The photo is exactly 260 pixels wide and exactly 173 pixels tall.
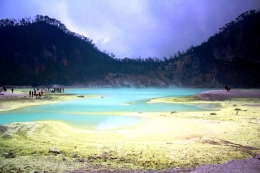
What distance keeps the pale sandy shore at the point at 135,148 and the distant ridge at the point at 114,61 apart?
79232mm

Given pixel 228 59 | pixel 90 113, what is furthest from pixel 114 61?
pixel 90 113

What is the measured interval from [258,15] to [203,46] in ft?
87.9

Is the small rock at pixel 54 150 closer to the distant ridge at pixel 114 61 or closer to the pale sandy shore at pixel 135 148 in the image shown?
the pale sandy shore at pixel 135 148

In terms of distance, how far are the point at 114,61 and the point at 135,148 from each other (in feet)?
409

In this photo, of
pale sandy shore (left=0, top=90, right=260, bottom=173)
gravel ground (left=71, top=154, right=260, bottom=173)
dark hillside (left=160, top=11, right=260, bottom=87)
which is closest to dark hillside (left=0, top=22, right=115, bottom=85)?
dark hillside (left=160, top=11, right=260, bottom=87)

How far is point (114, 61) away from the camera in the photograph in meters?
132

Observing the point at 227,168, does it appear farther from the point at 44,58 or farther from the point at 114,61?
the point at 114,61

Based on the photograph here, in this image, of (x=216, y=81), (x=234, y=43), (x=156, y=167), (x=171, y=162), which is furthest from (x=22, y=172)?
(x=234, y=43)

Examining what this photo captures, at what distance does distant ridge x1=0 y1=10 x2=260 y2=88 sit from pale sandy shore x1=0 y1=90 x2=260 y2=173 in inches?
3119

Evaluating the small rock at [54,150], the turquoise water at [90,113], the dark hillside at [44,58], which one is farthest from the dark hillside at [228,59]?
the small rock at [54,150]

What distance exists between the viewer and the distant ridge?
3656 inches

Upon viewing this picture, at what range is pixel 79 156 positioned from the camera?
25.7 ft

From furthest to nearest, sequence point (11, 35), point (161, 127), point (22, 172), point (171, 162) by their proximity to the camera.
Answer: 1. point (11, 35)
2. point (161, 127)
3. point (171, 162)
4. point (22, 172)

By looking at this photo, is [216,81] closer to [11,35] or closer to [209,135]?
[209,135]
